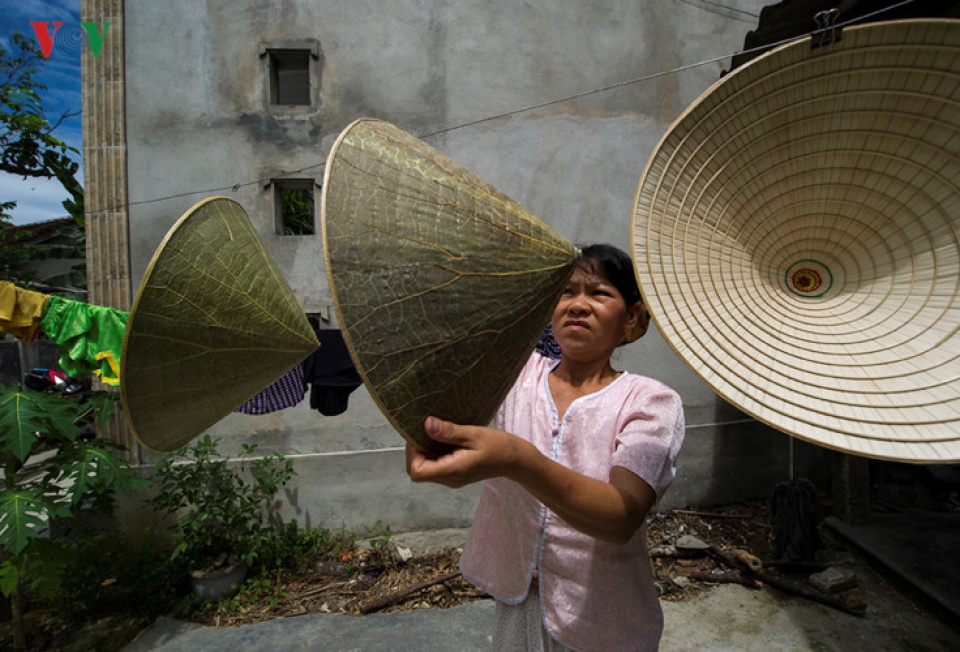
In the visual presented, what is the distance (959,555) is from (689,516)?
2015mm

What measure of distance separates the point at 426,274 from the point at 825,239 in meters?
1.46

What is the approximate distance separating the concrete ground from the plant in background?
90cm

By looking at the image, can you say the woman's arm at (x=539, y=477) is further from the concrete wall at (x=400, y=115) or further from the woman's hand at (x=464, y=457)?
the concrete wall at (x=400, y=115)

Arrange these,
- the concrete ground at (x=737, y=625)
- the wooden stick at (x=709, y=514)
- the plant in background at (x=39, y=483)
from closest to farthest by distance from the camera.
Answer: the plant in background at (x=39, y=483) < the concrete ground at (x=737, y=625) < the wooden stick at (x=709, y=514)

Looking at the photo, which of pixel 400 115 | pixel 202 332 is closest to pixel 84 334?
pixel 202 332

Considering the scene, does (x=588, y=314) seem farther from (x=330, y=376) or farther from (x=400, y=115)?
(x=400, y=115)

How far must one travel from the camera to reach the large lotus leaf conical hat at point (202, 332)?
1.16m

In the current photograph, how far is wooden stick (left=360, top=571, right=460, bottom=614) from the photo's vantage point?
12.0ft

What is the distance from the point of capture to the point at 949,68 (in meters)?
1.23

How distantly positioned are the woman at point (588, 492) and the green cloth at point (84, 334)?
8.43ft

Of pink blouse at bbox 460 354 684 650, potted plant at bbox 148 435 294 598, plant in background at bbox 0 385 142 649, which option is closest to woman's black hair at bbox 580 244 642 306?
pink blouse at bbox 460 354 684 650

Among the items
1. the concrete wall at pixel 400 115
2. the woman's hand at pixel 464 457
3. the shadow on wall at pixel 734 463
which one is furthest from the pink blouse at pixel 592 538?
the shadow on wall at pixel 734 463

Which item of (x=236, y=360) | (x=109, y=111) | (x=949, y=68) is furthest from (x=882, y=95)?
(x=109, y=111)

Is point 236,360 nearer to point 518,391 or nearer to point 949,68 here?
point 518,391
